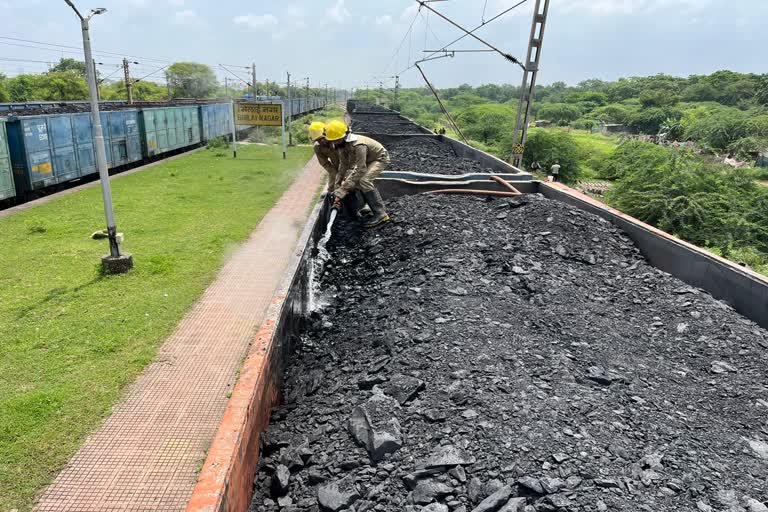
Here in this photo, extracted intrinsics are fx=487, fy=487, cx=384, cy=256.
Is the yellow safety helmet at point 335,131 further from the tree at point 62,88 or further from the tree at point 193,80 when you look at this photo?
the tree at point 193,80

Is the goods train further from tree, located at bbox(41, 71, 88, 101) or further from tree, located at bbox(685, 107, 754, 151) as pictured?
tree, located at bbox(685, 107, 754, 151)

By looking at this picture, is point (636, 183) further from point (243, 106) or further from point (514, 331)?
point (243, 106)

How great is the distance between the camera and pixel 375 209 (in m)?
6.48

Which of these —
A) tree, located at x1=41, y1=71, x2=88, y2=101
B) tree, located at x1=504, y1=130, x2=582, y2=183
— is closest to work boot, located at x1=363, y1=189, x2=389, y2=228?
tree, located at x1=504, y1=130, x2=582, y2=183

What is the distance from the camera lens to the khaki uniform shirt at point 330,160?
700cm

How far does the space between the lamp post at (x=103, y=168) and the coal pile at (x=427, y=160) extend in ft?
18.2

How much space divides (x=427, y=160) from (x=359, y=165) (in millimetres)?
5163

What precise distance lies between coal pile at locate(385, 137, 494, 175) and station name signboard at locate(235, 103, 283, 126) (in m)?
4.94

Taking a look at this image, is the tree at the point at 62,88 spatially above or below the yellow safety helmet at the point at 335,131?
above

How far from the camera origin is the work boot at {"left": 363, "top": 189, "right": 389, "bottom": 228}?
6.33 metres

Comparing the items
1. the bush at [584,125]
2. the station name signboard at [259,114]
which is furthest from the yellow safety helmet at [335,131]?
the bush at [584,125]

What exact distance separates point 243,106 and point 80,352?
14565mm

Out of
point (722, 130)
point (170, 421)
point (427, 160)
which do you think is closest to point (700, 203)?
point (427, 160)

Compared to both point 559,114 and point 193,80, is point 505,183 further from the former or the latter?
point 193,80
